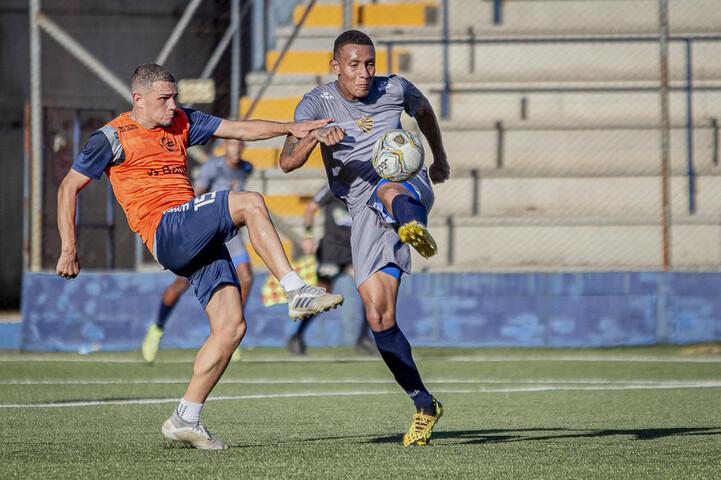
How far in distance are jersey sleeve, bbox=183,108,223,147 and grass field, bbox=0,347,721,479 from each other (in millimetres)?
1539

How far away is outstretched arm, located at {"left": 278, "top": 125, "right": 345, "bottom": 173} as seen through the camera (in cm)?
643

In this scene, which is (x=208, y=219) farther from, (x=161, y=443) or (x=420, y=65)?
(x=420, y=65)

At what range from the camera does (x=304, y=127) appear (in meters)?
6.62

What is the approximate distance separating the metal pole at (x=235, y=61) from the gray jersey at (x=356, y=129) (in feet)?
34.3

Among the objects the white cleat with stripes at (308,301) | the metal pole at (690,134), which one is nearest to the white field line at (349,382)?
the white cleat with stripes at (308,301)

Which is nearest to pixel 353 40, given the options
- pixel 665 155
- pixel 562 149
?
pixel 665 155

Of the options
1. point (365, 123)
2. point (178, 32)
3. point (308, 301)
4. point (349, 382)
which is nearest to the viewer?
point (308, 301)

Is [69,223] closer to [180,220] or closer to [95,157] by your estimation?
[95,157]

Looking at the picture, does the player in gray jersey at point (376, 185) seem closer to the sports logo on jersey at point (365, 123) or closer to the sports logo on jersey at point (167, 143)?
the sports logo on jersey at point (365, 123)

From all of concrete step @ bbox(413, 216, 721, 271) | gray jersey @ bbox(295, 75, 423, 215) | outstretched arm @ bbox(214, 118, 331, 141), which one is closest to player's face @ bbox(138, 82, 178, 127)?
outstretched arm @ bbox(214, 118, 331, 141)

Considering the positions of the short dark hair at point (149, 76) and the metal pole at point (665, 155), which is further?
the metal pole at point (665, 155)

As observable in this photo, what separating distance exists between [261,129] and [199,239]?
2.94ft

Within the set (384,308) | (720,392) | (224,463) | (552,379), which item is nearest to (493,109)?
(552,379)

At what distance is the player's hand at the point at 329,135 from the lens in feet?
21.0
